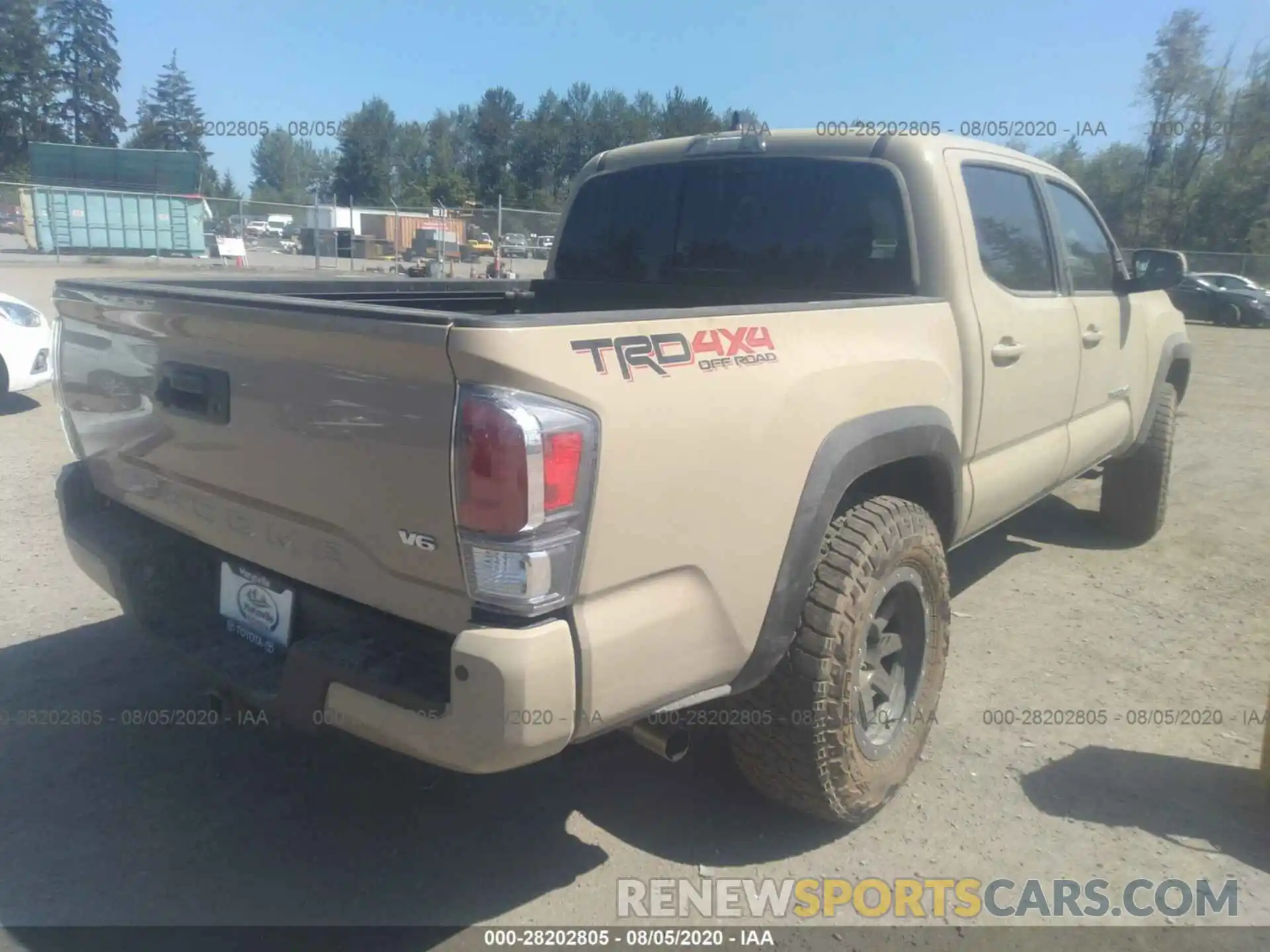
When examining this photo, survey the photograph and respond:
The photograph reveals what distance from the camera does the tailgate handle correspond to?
2561 millimetres

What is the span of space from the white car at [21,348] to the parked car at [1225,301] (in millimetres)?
26418

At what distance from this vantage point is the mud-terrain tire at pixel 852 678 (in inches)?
108

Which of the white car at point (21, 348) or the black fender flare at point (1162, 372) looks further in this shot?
the white car at point (21, 348)

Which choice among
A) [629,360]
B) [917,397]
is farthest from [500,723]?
[917,397]

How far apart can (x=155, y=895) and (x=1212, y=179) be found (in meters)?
52.4

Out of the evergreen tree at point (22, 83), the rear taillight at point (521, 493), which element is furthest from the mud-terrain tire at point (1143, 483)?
the evergreen tree at point (22, 83)

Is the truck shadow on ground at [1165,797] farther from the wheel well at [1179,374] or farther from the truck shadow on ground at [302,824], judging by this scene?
the wheel well at [1179,374]

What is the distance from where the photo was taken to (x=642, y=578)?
2.25 metres

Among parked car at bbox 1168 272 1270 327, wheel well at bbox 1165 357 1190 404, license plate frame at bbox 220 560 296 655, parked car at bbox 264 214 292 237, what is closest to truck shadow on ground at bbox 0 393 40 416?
license plate frame at bbox 220 560 296 655

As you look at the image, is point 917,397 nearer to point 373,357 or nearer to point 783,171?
point 783,171

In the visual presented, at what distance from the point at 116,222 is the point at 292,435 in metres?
32.7

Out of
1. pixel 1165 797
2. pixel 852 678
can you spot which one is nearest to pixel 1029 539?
pixel 1165 797

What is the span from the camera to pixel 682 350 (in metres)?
2.33

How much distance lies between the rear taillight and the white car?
767 cm
